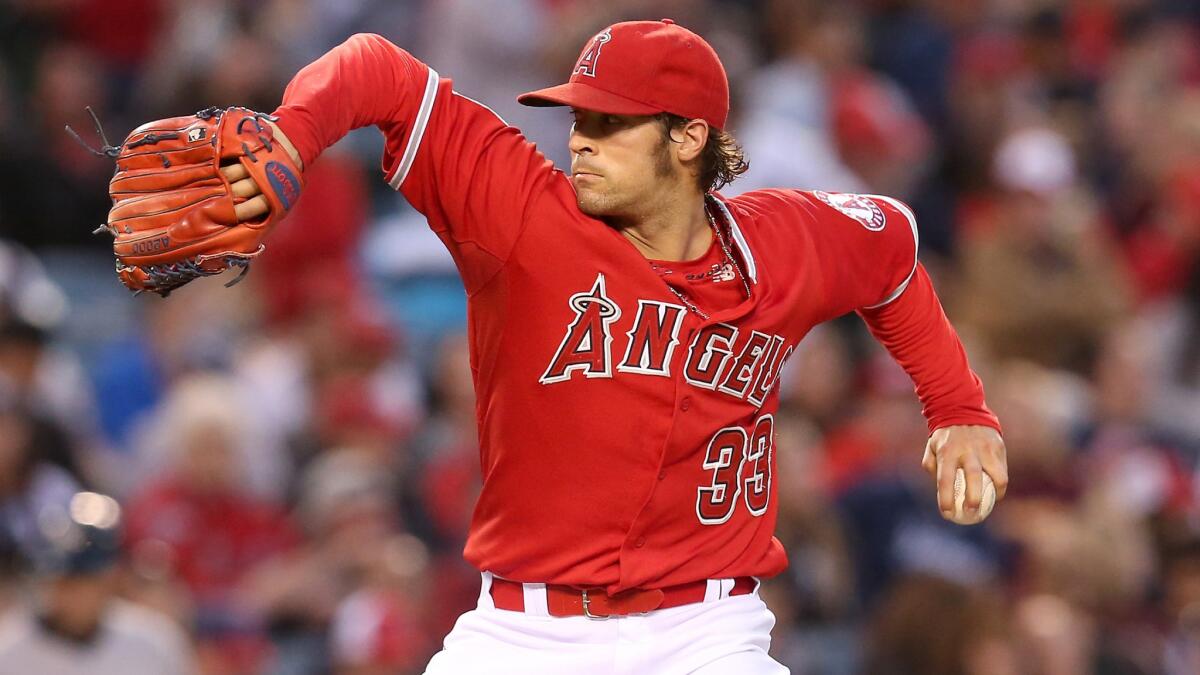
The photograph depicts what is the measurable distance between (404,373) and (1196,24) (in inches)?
235

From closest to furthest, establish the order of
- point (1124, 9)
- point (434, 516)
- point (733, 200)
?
point (733, 200) < point (434, 516) < point (1124, 9)

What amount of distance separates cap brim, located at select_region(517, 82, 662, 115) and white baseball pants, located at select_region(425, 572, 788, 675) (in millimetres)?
937

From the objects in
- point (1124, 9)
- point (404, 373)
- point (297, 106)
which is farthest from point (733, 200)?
point (1124, 9)

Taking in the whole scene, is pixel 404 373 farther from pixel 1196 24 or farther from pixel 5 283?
pixel 1196 24

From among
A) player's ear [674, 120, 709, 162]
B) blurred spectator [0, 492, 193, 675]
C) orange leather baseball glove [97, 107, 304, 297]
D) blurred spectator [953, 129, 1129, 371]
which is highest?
player's ear [674, 120, 709, 162]

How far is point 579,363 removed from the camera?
3572 millimetres

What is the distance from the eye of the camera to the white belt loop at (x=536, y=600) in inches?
143

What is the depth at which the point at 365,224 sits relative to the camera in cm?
833

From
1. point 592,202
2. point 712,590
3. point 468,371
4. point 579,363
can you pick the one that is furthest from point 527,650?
point 468,371

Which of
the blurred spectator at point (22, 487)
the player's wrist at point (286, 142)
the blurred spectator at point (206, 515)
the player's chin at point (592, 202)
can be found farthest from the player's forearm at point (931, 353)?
the blurred spectator at point (206, 515)

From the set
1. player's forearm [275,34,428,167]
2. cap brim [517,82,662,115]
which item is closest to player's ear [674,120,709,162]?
cap brim [517,82,662,115]

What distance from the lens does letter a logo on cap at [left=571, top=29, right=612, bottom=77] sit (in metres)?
3.56

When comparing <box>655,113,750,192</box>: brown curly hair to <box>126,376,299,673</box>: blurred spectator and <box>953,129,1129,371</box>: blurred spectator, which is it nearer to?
<box>126,376,299,673</box>: blurred spectator

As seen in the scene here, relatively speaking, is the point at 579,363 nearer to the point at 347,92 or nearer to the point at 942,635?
the point at 347,92
